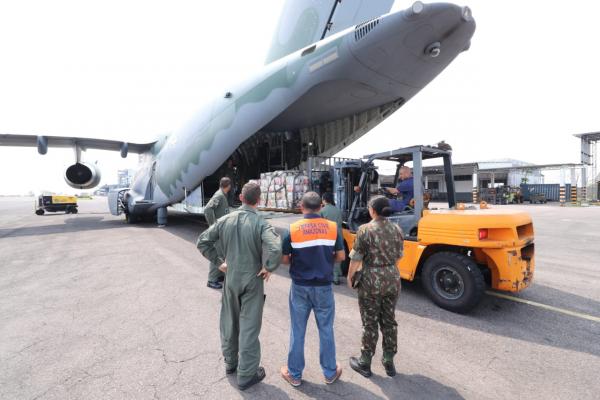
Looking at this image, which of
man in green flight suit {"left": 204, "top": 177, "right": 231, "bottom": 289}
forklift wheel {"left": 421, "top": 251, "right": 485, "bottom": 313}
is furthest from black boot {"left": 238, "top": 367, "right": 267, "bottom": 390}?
forklift wheel {"left": 421, "top": 251, "right": 485, "bottom": 313}

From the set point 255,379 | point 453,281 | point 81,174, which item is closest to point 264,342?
point 255,379

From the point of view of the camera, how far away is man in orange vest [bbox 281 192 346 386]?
273 cm

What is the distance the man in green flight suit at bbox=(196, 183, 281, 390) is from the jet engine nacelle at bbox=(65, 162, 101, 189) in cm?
1524

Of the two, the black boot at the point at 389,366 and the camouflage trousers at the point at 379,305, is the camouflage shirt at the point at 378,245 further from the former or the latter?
the black boot at the point at 389,366

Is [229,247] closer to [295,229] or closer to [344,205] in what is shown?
[295,229]

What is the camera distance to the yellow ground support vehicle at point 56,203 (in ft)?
74.9

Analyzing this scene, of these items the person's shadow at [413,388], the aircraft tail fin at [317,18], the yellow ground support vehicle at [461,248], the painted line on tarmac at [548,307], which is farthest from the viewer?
the aircraft tail fin at [317,18]

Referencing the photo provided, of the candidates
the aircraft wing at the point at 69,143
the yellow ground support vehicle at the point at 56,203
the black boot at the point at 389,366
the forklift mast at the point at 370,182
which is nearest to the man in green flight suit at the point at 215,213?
the forklift mast at the point at 370,182

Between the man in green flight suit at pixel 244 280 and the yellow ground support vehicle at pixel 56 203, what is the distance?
2723 cm

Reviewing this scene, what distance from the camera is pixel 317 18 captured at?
7492 mm

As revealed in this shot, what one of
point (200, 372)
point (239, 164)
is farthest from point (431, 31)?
point (239, 164)

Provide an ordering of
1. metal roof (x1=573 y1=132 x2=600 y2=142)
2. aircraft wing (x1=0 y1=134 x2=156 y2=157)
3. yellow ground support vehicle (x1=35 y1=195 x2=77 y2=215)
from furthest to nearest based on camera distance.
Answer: metal roof (x1=573 y1=132 x2=600 y2=142) < yellow ground support vehicle (x1=35 y1=195 x2=77 y2=215) < aircraft wing (x1=0 y1=134 x2=156 y2=157)

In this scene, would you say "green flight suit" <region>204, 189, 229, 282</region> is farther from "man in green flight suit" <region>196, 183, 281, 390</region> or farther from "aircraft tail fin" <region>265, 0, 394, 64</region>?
"aircraft tail fin" <region>265, 0, 394, 64</region>

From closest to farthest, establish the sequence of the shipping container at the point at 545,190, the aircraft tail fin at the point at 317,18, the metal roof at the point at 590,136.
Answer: the aircraft tail fin at the point at 317,18 → the metal roof at the point at 590,136 → the shipping container at the point at 545,190
